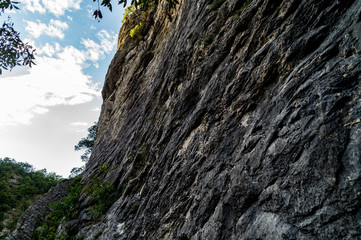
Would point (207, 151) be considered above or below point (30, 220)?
above

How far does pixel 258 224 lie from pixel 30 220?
52.1 ft

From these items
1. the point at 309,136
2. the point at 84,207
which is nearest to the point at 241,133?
the point at 309,136

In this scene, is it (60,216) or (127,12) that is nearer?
(60,216)

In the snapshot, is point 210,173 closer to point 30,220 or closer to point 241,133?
point 241,133

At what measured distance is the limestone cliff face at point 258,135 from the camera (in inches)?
107

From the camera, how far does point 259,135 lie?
4039 mm

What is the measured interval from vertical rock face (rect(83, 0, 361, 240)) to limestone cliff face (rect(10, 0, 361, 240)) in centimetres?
2

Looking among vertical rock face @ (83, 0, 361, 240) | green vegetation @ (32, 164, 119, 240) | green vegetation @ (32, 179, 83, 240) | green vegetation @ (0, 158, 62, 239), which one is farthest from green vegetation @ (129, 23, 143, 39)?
green vegetation @ (0, 158, 62, 239)

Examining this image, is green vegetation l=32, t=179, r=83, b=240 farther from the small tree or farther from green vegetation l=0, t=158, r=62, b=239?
the small tree

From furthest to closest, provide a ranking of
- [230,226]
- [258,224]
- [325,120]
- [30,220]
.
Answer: [30,220] < [230,226] < [258,224] < [325,120]

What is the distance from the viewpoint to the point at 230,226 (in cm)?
370

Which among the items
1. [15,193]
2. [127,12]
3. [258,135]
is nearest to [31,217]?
[15,193]

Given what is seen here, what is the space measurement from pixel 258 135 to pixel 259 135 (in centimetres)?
3

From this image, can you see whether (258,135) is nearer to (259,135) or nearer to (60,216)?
(259,135)
